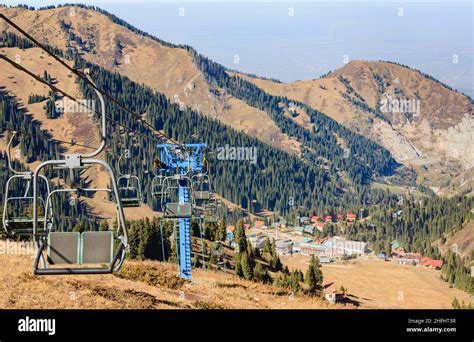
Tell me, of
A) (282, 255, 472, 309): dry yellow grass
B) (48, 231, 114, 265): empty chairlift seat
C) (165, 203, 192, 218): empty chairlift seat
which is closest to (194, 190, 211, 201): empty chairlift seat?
(165, 203, 192, 218): empty chairlift seat

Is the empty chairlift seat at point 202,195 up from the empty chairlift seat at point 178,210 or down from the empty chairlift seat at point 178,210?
up

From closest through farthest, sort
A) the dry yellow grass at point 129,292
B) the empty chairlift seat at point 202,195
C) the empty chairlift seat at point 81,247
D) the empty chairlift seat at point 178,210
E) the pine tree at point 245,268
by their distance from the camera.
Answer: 1. the empty chairlift seat at point 81,247
2. the dry yellow grass at point 129,292
3. the empty chairlift seat at point 178,210
4. the empty chairlift seat at point 202,195
5. the pine tree at point 245,268

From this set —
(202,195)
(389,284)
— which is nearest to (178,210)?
(202,195)

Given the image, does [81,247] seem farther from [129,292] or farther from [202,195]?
[202,195]

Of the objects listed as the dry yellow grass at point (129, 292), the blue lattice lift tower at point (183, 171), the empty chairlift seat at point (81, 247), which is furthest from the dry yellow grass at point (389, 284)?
the empty chairlift seat at point (81, 247)

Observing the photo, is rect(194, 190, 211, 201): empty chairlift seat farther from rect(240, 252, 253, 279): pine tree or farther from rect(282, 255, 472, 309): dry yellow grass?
rect(282, 255, 472, 309): dry yellow grass

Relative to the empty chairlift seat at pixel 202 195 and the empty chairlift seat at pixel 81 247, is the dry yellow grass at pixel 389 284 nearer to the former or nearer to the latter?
the empty chairlift seat at pixel 202 195
